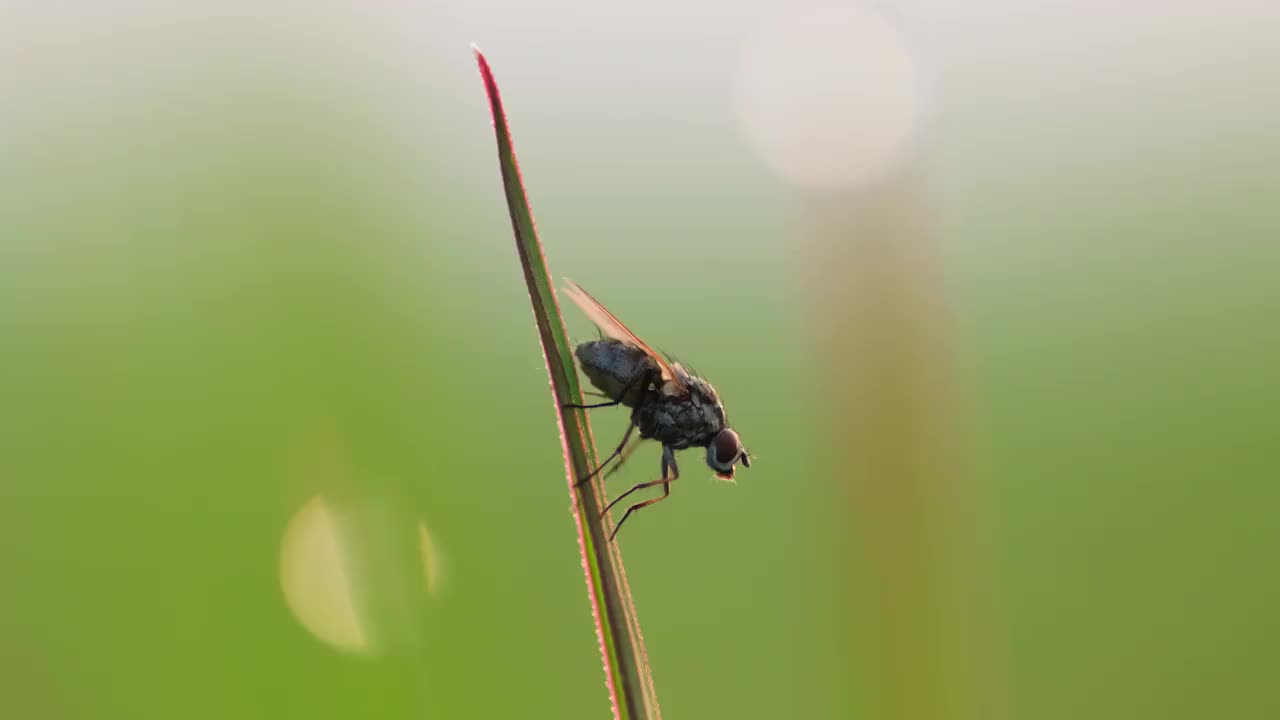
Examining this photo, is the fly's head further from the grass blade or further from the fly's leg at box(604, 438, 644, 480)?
the grass blade

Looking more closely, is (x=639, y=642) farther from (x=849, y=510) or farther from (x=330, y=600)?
(x=330, y=600)

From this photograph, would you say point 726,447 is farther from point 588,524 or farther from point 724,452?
point 588,524

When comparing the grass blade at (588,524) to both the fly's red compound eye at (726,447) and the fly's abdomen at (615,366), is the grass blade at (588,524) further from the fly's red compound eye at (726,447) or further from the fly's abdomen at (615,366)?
the fly's red compound eye at (726,447)

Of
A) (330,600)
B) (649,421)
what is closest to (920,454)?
(649,421)

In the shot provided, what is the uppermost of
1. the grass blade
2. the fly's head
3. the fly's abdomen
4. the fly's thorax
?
the grass blade

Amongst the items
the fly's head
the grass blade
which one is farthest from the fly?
the grass blade

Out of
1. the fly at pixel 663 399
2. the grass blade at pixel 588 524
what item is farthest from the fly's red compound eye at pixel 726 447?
the grass blade at pixel 588 524

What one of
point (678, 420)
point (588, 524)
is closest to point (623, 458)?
point (678, 420)
